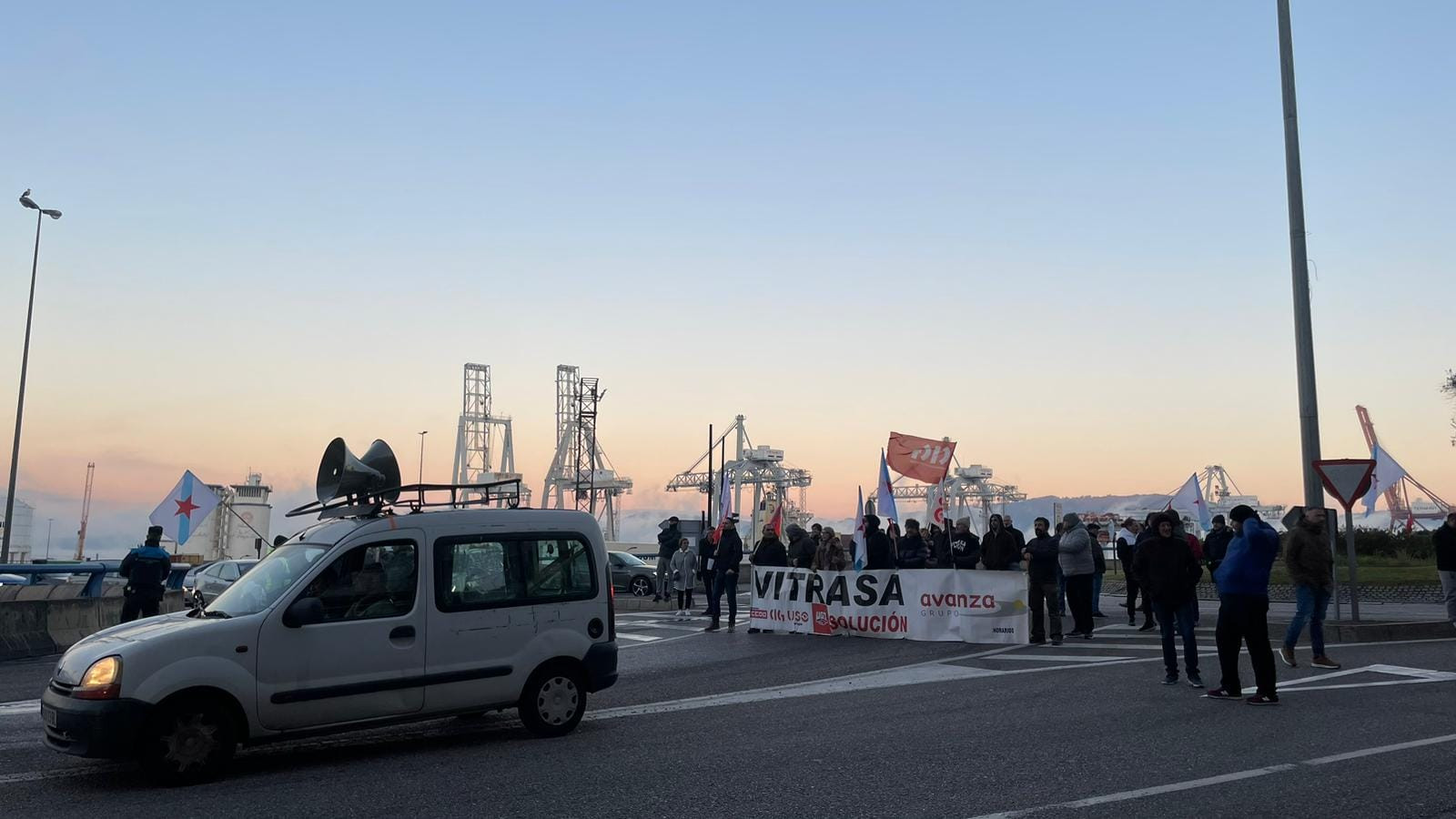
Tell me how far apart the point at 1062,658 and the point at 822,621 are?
447 cm

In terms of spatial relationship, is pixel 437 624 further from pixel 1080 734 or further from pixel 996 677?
pixel 996 677

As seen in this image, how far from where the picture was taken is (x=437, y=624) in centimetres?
842

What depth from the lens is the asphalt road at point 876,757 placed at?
6.47 metres

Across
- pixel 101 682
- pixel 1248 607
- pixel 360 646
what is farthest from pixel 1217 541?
pixel 101 682

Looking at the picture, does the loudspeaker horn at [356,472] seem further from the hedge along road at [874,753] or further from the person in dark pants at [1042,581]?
the person in dark pants at [1042,581]

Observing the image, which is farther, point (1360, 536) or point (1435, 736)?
point (1360, 536)

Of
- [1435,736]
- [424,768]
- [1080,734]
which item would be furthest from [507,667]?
[1435,736]

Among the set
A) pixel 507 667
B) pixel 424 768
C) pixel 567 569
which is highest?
pixel 567 569

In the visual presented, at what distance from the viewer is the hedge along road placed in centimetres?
656

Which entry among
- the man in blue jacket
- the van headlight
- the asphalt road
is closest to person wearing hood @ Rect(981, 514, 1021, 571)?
the asphalt road

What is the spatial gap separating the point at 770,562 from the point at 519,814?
12.3m

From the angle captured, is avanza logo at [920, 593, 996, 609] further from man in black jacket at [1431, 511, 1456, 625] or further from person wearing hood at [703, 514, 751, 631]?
man in black jacket at [1431, 511, 1456, 625]

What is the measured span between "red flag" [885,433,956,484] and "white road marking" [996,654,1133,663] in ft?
40.9

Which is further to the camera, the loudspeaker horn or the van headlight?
the loudspeaker horn
